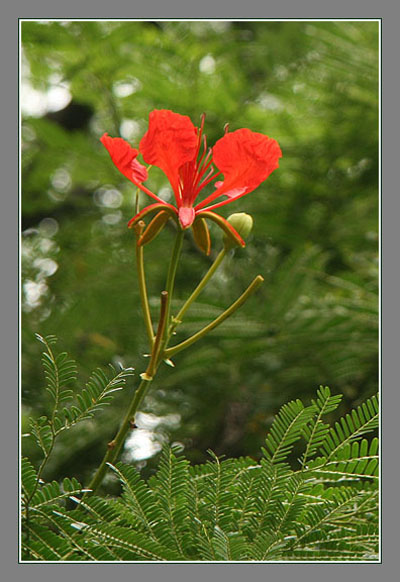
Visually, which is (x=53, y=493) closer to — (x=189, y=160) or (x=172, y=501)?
(x=172, y=501)

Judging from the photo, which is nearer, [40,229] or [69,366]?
[69,366]

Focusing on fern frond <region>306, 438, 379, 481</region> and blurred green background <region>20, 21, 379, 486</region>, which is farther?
blurred green background <region>20, 21, 379, 486</region>

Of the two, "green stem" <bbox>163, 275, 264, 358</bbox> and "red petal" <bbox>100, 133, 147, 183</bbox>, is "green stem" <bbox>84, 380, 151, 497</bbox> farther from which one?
"red petal" <bbox>100, 133, 147, 183</bbox>

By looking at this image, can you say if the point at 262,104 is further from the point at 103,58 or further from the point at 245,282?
→ the point at 245,282

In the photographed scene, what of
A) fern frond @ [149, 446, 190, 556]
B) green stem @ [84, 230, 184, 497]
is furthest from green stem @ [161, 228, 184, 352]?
fern frond @ [149, 446, 190, 556]

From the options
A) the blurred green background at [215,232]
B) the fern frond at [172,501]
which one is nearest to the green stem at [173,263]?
the fern frond at [172,501]

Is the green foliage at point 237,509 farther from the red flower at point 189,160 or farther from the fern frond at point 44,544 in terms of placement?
the red flower at point 189,160

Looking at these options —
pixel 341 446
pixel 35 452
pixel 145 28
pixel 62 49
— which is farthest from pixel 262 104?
pixel 341 446
